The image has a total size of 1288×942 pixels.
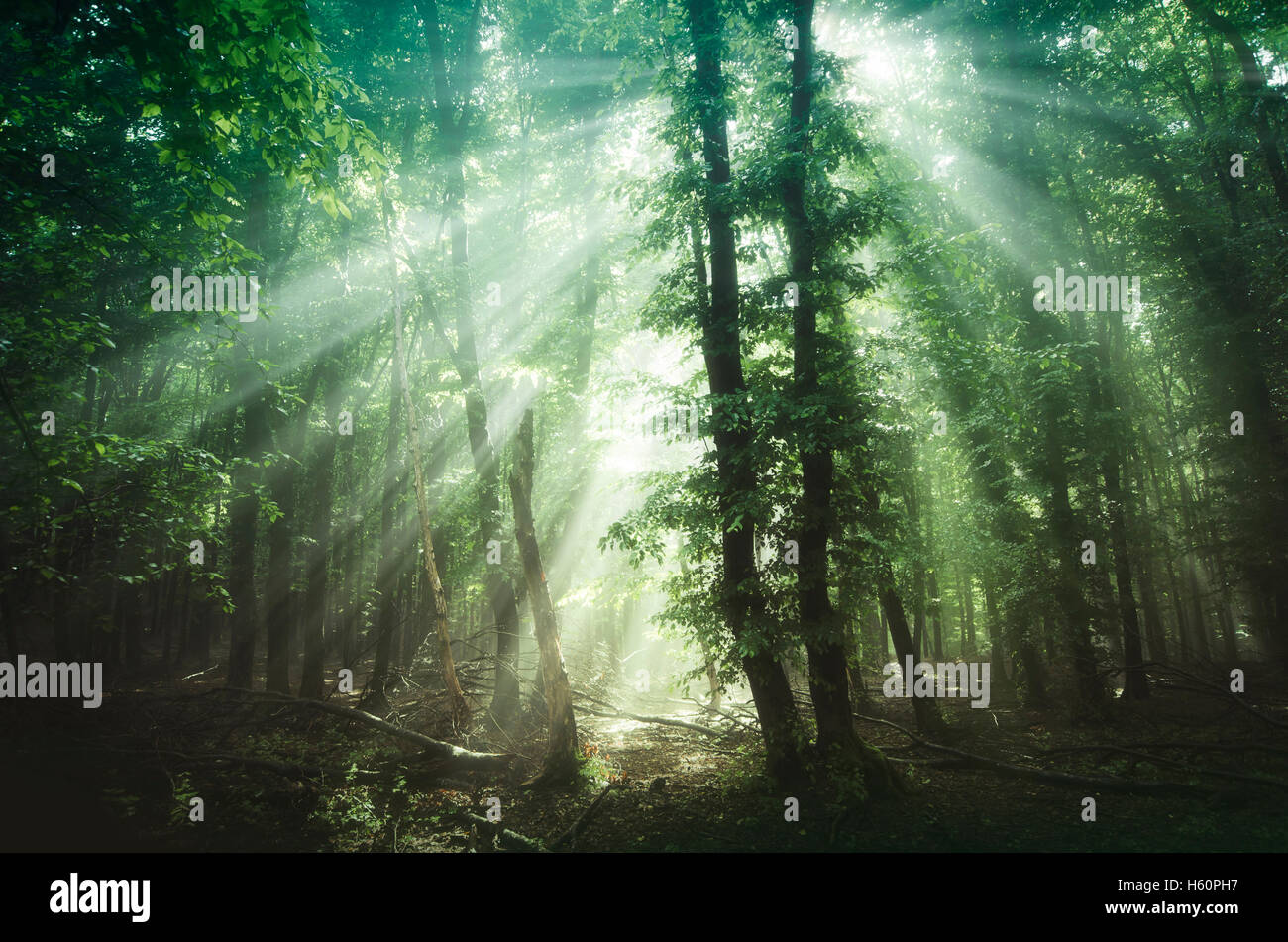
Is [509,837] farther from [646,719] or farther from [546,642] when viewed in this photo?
[646,719]

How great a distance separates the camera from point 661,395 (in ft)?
30.8

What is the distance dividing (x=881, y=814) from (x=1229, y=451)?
48.3ft

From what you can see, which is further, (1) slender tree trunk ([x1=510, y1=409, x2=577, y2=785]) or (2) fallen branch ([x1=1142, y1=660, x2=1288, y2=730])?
(1) slender tree trunk ([x1=510, y1=409, x2=577, y2=785])

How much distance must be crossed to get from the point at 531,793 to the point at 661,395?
23.2 ft

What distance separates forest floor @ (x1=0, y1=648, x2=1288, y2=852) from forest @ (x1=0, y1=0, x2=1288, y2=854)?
80 millimetres

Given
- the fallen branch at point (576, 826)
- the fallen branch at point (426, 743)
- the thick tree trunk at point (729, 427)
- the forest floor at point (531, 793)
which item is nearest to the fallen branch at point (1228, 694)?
the forest floor at point (531, 793)

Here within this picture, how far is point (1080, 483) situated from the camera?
1430cm

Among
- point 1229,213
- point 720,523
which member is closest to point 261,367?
point 720,523

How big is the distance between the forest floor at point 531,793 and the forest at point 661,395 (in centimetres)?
8

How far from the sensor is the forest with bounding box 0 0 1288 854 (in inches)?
283

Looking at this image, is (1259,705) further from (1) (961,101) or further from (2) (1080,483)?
(1) (961,101)

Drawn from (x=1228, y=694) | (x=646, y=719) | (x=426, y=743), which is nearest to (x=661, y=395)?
(x=426, y=743)

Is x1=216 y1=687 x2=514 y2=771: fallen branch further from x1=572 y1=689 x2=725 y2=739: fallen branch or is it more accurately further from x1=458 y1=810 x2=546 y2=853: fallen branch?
x1=572 y1=689 x2=725 y2=739: fallen branch

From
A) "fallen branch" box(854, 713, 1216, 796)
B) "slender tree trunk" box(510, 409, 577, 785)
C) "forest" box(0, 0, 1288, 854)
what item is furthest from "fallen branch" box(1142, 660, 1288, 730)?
"slender tree trunk" box(510, 409, 577, 785)
